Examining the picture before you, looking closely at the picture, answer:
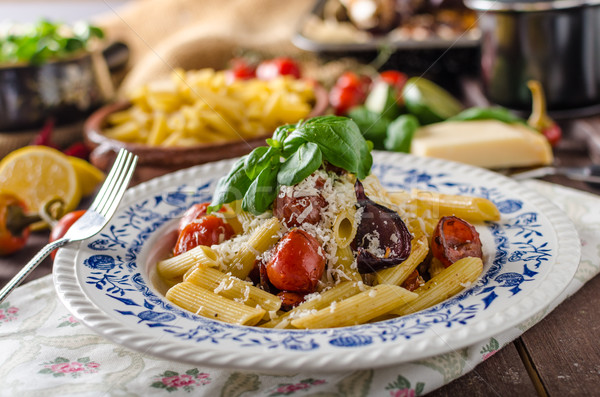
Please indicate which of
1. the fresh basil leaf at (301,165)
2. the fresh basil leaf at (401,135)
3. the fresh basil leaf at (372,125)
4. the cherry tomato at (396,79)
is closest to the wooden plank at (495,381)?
the fresh basil leaf at (301,165)

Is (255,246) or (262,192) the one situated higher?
(262,192)

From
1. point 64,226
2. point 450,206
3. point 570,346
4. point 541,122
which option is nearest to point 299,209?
point 450,206

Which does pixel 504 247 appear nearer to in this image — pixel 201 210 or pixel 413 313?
pixel 413 313

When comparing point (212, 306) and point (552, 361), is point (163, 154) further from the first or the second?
point (552, 361)

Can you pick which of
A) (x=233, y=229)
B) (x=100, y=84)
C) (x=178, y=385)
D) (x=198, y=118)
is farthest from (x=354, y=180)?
(x=100, y=84)

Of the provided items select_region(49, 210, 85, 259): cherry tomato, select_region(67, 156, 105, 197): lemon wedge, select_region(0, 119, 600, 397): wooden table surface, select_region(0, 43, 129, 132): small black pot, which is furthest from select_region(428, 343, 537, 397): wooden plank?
select_region(0, 43, 129, 132): small black pot

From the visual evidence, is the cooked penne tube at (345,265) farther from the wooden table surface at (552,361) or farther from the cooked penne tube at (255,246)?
the wooden table surface at (552,361)
